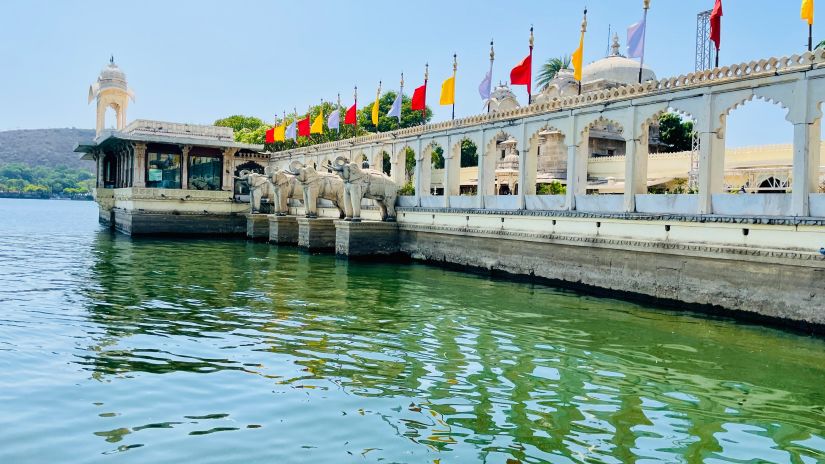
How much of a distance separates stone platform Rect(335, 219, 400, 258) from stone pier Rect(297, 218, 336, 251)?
2.13m

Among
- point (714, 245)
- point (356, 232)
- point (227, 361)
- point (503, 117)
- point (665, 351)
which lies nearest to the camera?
point (227, 361)

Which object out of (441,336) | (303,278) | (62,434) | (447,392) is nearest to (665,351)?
(441,336)

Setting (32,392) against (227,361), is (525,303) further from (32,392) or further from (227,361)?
(32,392)

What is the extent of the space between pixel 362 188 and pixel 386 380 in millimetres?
18744

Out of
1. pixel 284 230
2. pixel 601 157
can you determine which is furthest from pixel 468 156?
pixel 284 230

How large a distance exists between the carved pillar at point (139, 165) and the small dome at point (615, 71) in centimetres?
2607

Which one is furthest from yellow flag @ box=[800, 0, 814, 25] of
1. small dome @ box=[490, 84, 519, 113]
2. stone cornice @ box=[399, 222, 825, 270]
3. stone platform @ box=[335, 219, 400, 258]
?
small dome @ box=[490, 84, 519, 113]

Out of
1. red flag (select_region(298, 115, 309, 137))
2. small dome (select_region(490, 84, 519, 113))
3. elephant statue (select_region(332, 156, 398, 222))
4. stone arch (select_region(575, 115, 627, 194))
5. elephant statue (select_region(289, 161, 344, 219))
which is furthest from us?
small dome (select_region(490, 84, 519, 113))

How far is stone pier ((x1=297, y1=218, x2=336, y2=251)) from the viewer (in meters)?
29.0

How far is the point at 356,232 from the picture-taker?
86.4 feet

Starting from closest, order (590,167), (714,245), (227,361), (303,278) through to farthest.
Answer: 1. (227,361)
2. (714,245)
3. (303,278)
4. (590,167)

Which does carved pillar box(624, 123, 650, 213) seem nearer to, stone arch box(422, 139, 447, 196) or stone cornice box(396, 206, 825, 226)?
stone cornice box(396, 206, 825, 226)

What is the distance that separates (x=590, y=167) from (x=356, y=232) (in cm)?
1526

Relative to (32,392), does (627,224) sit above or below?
above
